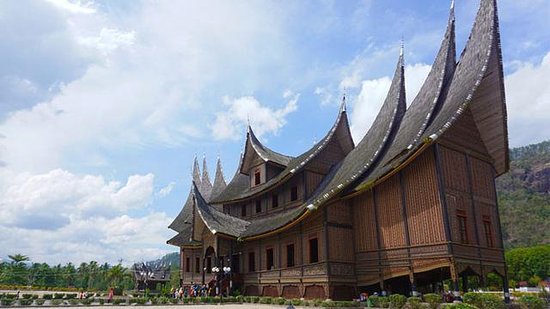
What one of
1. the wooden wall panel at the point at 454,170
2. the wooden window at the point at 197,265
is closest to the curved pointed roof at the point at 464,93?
the wooden wall panel at the point at 454,170

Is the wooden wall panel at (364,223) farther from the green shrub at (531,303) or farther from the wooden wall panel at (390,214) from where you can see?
the green shrub at (531,303)

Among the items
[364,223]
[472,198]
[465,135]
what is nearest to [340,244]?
[364,223]

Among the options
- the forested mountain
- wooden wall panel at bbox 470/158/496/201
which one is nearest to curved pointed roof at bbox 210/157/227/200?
wooden wall panel at bbox 470/158/496/201

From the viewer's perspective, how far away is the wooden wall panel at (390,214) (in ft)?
57.1

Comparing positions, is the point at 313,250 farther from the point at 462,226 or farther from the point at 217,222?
the point at 217,222

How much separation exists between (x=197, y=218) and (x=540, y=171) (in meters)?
118

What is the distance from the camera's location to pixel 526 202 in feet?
334

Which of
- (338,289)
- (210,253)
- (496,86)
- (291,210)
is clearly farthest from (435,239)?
(210,253)

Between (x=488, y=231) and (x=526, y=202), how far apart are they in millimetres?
98312

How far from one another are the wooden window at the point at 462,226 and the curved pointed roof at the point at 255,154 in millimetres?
12708

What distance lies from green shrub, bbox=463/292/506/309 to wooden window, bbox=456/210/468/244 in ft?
9.50

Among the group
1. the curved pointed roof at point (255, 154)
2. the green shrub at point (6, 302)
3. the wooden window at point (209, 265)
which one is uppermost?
the curved pointed roof at point (255, 154)

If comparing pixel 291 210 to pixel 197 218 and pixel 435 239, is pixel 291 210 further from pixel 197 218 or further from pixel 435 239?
pixel 435 239

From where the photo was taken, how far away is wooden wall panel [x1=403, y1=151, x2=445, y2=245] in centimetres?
1612
